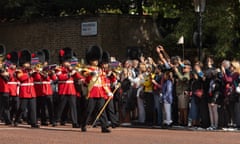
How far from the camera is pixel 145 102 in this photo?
19.2m

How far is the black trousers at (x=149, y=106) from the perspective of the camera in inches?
749

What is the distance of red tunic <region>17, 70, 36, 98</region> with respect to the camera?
17938 mm

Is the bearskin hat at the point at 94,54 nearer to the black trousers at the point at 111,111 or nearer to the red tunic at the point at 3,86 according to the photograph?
the black trousers at the point at 111,111

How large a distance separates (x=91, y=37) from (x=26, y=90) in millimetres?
10974

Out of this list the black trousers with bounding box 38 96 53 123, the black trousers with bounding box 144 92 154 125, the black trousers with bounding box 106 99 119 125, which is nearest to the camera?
the black trousers with bounding box 106 99 119 125

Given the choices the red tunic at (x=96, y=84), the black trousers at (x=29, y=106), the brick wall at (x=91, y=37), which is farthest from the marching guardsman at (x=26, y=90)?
the brick wall at (x=91, y=37)

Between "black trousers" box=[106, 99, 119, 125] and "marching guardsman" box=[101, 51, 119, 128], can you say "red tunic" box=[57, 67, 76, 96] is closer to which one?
"marching guardsman" box=[101, 51, 119, 128]

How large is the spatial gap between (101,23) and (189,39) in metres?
5.26

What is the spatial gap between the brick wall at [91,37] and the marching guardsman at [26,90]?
10.4 meters

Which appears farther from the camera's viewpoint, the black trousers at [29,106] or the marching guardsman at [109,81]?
the black trousers at [29,106]

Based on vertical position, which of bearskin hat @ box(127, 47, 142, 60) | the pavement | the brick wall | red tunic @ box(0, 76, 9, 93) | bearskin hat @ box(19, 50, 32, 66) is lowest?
the pavement

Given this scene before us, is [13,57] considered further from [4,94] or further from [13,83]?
[4,94]

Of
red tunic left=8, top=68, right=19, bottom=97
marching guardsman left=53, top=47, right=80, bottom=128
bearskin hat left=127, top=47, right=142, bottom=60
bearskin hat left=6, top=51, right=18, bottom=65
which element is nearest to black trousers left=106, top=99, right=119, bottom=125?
marching guardsman left=53, top=47, right=80, bottom=128

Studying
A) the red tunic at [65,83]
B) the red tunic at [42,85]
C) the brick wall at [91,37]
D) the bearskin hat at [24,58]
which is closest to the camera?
the red tunic at [65,83]
